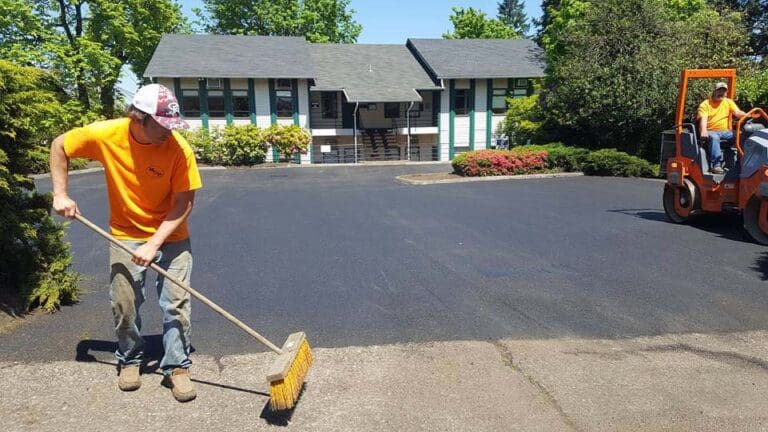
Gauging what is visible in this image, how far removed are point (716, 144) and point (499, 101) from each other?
26.3 m

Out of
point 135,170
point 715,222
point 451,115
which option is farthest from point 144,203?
point 451,115

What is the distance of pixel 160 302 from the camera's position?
11.6ft

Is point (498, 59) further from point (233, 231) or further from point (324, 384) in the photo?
point (324, 384)

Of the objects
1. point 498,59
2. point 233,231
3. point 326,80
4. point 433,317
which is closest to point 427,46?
point 498,59

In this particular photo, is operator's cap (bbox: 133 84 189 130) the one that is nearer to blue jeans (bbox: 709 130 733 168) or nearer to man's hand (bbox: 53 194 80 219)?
man's hand (bbox: 53 194 80 219)

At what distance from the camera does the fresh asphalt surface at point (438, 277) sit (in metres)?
4.55

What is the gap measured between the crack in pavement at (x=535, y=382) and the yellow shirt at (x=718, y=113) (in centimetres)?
637

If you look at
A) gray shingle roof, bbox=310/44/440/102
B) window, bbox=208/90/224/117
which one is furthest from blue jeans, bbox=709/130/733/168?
window, bbox=208/90/224/117

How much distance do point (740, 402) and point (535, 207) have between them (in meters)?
8.26

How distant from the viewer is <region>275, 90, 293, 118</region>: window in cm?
3056

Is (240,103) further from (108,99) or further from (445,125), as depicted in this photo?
(445,125)

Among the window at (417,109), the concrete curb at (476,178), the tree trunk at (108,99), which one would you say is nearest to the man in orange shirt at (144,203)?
the concrete curb at (476,178)

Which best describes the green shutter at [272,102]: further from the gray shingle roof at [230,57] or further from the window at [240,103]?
the window at [240,103]

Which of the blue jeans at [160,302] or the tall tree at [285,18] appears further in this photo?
the tall tree at [285,18]
